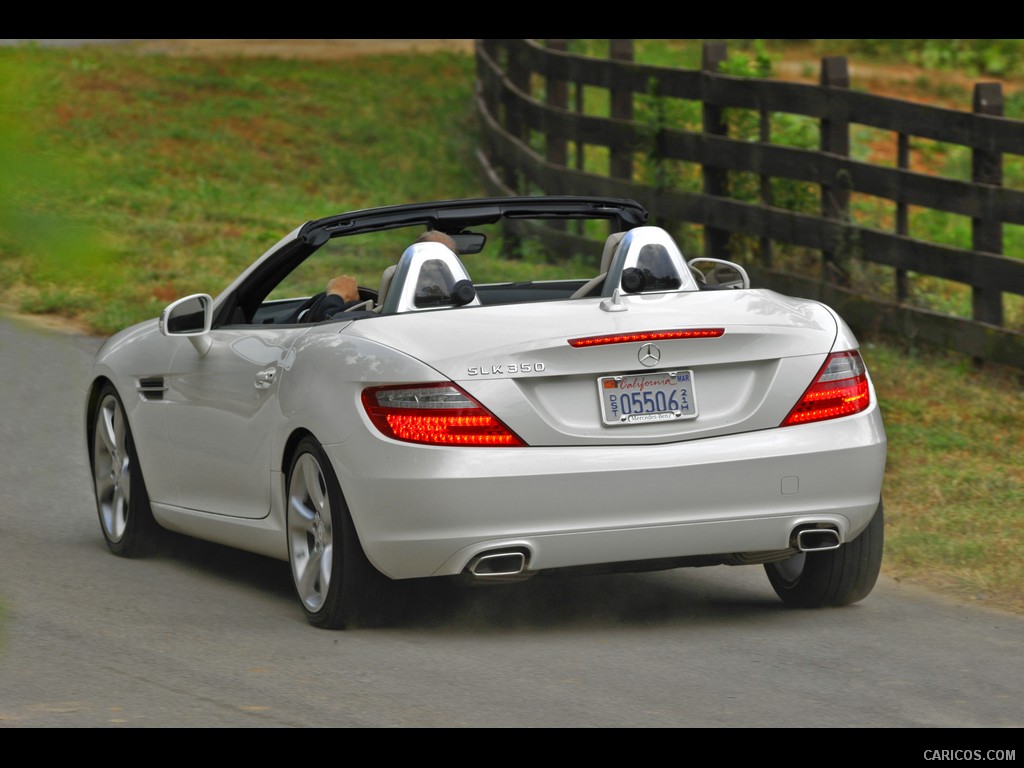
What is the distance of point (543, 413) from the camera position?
17.2 feet

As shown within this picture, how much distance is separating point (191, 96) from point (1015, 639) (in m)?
19.9

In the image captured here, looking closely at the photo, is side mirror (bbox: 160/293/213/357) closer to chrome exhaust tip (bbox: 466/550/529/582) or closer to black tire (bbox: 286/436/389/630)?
black tire (bbox: 286/436/389/630)

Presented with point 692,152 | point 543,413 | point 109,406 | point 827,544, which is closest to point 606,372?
point 543,413

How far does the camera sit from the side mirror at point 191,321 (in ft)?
21.6

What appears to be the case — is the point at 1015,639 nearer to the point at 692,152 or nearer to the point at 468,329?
the point at 468,329

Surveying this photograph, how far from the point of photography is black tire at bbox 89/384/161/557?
23.9 ft

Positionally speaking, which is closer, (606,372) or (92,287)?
(92,287)

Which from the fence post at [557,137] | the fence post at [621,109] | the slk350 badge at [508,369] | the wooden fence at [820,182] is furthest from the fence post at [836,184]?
the slk350 badge at [508,369]

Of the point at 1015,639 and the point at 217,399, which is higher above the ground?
the point at 217,399

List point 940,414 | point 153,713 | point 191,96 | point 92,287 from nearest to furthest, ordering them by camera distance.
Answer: point 92,287
point 153,713
point 940,414
point 191,96

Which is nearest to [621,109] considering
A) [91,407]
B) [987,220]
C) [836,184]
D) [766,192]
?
[766,192]

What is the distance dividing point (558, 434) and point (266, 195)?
14053 mm

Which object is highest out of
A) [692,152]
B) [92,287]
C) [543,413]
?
[92,287]

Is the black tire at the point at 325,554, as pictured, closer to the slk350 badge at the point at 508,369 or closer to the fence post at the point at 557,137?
the slk350 badge at the point at 508,369
